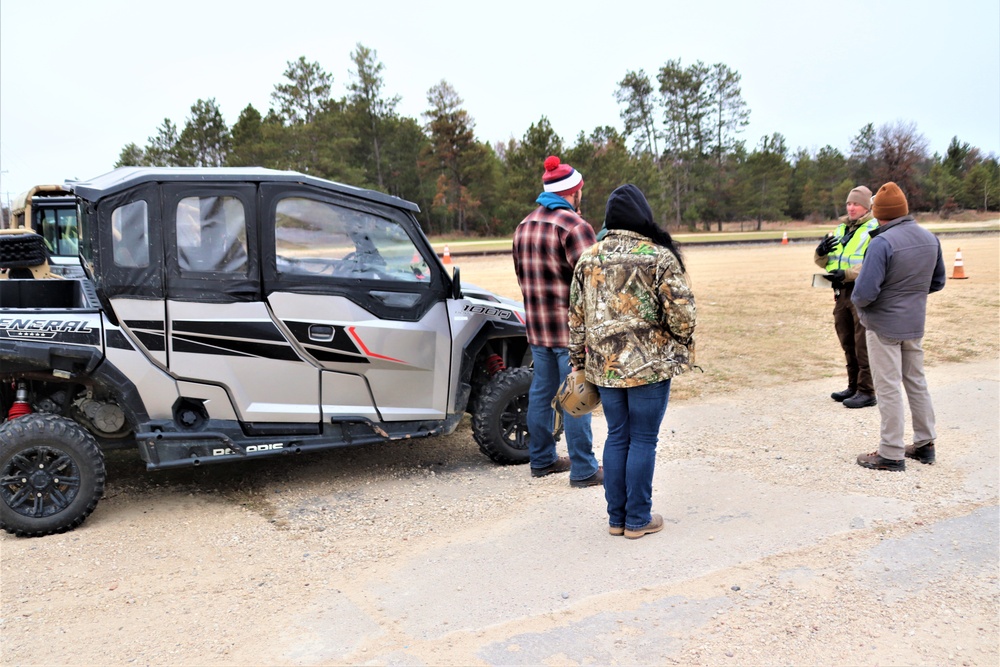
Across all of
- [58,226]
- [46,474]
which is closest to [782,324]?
[46,474]

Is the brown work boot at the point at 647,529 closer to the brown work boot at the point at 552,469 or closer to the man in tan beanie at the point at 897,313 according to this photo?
the brown work boot at the point at 552,469

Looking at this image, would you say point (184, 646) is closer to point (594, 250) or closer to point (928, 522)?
point (594, 250)

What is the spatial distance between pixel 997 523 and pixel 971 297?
1221 cm

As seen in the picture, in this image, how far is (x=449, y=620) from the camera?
3750 millimetres

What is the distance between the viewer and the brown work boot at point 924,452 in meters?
5.84

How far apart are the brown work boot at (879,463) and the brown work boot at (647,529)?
6.42ft

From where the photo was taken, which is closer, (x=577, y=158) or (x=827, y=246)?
(x=827, y=246)

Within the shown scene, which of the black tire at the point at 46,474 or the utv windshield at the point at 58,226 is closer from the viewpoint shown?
the black tire at the point at 46,474

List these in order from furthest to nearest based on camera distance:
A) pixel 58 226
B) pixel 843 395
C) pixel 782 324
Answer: pixel 58 226 → pixel 782 324 → pixel 843 395

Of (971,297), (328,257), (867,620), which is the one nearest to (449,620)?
(867,620)

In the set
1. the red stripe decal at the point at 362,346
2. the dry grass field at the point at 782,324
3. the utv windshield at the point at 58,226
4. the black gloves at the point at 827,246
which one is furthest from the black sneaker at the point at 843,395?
the utv windshield at the point at 58,226

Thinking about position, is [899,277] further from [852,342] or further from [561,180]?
[561,180]

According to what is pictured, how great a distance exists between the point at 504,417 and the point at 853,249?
12.4 ft

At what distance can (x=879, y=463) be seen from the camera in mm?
5703
